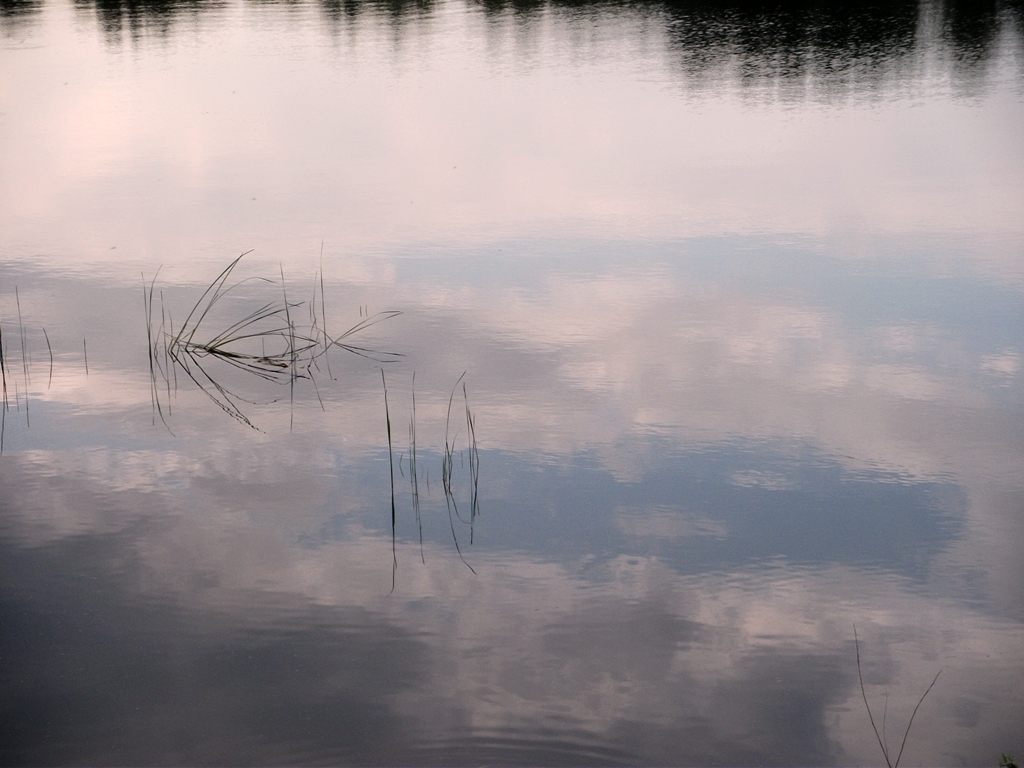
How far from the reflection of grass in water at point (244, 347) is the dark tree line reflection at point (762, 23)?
330 inches

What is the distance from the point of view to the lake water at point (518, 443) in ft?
10.4

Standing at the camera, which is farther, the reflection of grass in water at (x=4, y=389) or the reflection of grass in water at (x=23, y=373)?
the reflection of grass in water at (x=23, y=373)

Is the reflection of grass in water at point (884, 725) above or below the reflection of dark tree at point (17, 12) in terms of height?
below

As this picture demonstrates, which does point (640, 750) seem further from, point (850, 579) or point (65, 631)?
point (65, 631)

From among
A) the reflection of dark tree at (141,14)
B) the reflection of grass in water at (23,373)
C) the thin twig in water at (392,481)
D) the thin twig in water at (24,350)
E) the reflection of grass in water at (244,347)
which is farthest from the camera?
the reflection of dark tree at (141,14)

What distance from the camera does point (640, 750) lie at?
297 centimetres

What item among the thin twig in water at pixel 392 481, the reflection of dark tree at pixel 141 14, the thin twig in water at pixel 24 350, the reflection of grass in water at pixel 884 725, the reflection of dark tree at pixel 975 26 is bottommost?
the reflection of grass in water at pixel 884 725

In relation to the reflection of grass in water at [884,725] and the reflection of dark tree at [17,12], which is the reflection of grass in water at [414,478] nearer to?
the reflection of grass in water at [884,725]

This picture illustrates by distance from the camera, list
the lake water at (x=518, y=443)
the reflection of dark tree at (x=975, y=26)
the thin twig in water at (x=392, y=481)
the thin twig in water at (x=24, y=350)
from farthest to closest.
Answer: the reflection of dark tree at (x=975, y=26), the thin twig in water at (x=24, y=350), the thin twig in water at (x=392, y=481), the lake water at (x=518, y=443)

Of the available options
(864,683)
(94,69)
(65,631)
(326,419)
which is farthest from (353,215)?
(94,69)

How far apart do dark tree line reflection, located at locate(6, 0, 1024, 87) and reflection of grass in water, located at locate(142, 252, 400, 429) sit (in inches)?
330

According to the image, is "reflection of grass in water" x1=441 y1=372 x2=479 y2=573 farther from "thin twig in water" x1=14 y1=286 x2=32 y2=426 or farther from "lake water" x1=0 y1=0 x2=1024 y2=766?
"thin twig in water" x1=14 y1=286 x2=32 y2=426

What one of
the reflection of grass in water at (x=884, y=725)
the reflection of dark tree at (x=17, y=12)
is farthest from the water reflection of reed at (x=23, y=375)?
the reflection of dark tree at (x=17, y=12)

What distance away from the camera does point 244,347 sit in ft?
19.8
